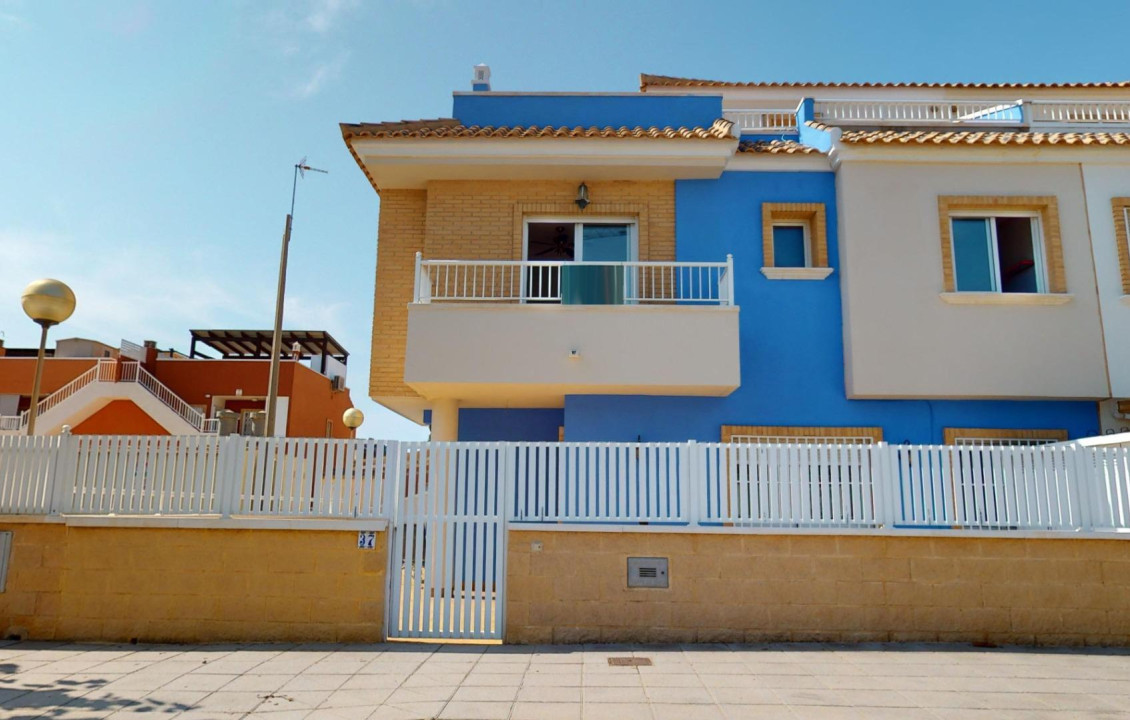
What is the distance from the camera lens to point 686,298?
10375mm

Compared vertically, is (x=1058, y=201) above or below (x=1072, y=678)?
above

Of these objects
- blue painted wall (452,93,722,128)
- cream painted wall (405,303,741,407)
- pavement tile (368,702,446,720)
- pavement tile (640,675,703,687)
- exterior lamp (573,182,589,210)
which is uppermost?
blue painted wall (452,93,722,128)

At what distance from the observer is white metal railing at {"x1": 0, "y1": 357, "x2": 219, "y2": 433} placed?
80.3ft

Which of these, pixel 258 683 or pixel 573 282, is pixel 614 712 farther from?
pixel 573 282

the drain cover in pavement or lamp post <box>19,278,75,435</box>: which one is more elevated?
lamp post <box>19,278,75,435</box>

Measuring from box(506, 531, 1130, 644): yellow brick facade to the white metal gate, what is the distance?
309 mm

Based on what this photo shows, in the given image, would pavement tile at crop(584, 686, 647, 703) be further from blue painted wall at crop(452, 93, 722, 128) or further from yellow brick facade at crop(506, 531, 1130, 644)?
blue painted wall at crop(452, 93, 722, 128)

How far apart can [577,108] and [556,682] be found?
30.5ft

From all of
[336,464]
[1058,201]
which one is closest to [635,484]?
[336,464]

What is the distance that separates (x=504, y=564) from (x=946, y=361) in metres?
6.94

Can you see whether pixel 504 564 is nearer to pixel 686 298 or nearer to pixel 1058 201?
pixel 686 298

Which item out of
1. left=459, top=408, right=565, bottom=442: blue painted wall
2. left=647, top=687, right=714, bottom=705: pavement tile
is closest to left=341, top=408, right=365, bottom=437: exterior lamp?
left=459, top=408, right=565, bottom=442: blue painted wall

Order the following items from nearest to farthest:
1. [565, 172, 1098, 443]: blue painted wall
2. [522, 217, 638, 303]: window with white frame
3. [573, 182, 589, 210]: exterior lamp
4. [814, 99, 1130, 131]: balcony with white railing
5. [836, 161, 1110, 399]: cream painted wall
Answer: [836, 161, 1110, 399]: cream painted wall < [565, 172, 1098, 443]: blue painted wall < [522, 217, 638, 303]: window with white frame < [573, 182, 589, 210]: exterior lamp < [814, 99, 1130, 131]: balcony with white railing

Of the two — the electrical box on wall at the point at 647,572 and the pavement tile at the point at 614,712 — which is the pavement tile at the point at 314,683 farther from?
the electrical box on wall at the point at 647,572
